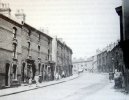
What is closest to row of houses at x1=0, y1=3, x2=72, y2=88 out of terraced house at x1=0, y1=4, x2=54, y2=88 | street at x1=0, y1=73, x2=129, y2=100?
terraced house at x1=0, y1=4, x2=54, y2=88

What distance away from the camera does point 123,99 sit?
12195 mm

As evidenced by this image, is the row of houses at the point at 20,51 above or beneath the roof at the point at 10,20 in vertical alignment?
beneath

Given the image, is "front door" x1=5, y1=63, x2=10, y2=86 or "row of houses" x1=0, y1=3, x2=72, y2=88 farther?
"front door" x1=5, y1=63, x2=10, y2=86

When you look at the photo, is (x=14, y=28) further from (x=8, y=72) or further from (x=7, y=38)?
(x=8, y=72)

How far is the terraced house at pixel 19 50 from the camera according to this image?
64.6 ft

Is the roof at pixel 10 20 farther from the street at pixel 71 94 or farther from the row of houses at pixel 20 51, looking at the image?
the street at pixel 71 94

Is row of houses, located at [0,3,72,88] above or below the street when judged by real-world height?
above

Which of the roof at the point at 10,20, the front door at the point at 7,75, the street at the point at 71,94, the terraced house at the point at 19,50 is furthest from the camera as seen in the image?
the front door at the point at 7,75

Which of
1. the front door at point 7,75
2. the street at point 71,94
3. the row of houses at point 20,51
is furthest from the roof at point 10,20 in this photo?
the street at point 71,94

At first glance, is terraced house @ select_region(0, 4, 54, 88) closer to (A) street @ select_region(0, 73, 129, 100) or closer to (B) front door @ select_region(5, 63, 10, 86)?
(B) front door @ select_region(5, 63, 10, 86)

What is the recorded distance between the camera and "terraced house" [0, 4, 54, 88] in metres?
19.7

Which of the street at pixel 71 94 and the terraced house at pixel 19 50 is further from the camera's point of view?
the terraced house at pixel 19 50

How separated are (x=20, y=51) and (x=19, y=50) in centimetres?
26

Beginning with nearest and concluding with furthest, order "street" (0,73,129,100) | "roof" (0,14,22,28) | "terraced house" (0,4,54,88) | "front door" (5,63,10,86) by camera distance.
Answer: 1. "street" (0,73,129,100)
2. "roof" (0,14,22,28)
3. "terraced house" (0,4,54,88)
4. "front door" (5,63,10,86)
